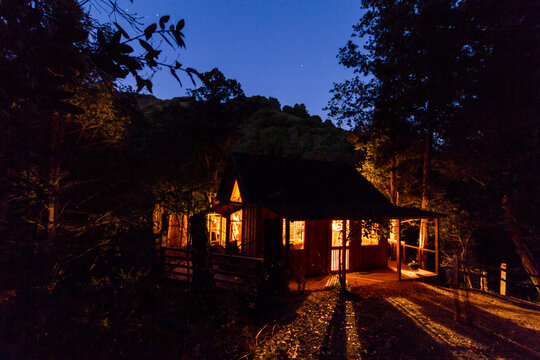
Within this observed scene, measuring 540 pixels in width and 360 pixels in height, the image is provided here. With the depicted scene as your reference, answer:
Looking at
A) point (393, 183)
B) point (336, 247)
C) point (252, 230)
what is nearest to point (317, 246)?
point (336, 247)

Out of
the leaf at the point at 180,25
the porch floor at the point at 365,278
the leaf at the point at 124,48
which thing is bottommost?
the porch floor at the point at 365,278

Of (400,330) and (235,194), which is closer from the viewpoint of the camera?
(400,330)

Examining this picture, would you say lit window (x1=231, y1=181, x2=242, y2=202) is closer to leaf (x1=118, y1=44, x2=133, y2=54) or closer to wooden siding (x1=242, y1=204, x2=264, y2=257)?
wooden siding (x1=242, y1=204, x2=264, y2=257)

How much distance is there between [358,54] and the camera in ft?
56.0

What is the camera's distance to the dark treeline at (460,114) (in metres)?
10.8

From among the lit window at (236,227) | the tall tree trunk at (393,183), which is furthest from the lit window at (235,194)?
the tall tree trunk at (393,183)

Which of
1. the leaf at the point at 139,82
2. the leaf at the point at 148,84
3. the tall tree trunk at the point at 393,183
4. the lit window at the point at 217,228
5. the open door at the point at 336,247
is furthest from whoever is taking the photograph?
the tall tree trunk at the point at 393,183

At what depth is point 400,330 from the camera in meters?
5.81

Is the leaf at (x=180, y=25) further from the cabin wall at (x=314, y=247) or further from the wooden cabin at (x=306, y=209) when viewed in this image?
the cabin wall at (x=314, y=247)

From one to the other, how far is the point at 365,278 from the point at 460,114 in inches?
351

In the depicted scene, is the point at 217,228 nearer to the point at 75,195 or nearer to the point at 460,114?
the point at 75,195

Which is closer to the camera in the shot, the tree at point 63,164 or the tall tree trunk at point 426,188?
the tree at point 63,164

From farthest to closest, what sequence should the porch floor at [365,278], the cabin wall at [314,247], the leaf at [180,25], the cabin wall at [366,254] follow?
the cabin wall at [366,254], the cabin wall at [314,247], the porch floor at [365,278], the leaf at [180,25]

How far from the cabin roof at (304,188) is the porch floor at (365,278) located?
2.55 meters
